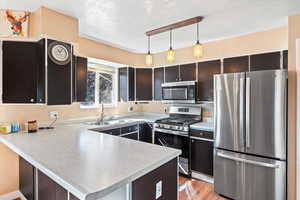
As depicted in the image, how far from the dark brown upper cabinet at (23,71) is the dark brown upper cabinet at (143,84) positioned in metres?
2.09

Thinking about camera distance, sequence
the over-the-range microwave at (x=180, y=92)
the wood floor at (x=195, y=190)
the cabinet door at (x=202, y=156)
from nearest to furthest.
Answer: the wood floor at (x=195, y=190) → the cabinet door at (x=202, y=156) → the over-the-range microwave at (x=180, y=92)

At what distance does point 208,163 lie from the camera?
105 inches

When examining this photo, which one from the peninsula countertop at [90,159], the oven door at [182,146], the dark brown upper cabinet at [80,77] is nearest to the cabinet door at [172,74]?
the oven door at [182,146]

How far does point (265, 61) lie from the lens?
256cm

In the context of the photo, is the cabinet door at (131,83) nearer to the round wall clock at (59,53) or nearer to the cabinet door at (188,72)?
the cabinet door at (188,72)

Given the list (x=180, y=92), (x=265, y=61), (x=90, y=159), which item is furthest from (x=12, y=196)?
(x=265, y=61)

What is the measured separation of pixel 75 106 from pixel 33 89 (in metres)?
0.93

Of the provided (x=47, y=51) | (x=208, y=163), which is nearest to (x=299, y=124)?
(x=208, y=163)

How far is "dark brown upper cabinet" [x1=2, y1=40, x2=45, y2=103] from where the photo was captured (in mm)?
2051

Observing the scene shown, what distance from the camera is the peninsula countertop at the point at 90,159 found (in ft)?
2.98

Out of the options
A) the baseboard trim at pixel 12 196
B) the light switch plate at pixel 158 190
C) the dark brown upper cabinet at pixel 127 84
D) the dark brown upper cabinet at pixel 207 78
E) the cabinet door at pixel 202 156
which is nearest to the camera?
the light switch plate at pixel 158 190

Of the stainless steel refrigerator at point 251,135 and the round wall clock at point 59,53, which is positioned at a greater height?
the round wall clock at point 59,53

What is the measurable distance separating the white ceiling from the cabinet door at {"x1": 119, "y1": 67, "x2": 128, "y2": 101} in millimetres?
968

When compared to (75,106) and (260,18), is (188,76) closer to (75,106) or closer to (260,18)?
(260,18)
